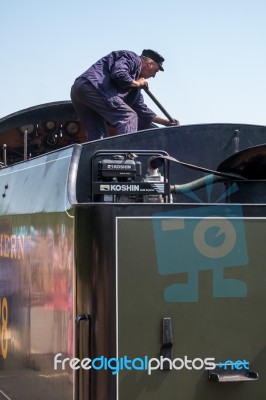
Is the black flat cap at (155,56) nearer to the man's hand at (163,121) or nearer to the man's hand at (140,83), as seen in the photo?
the man's hand at (140,83)

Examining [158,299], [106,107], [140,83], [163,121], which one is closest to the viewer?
[158,299]

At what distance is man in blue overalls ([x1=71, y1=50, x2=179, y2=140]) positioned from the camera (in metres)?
6.71

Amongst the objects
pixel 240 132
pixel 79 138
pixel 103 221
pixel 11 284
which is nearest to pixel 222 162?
pixel 240 132

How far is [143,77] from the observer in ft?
23.2

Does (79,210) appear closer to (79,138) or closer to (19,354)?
(19,354)

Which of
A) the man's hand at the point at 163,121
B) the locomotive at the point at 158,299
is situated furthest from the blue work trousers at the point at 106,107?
the locomotive at the point at 158,299

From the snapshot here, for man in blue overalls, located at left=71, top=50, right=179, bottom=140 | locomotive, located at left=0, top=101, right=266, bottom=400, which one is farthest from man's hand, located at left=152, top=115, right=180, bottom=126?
locomotive, located at left=0, top=101, right=266, bottom=400

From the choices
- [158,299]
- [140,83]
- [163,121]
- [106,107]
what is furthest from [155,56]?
[158,299]

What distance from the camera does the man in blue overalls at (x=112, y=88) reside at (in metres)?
6.71

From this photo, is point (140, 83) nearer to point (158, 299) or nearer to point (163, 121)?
point (163, 121)

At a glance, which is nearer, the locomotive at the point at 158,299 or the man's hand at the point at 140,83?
the locomotive at the point at 158,299

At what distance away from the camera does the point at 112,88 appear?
6.77 m

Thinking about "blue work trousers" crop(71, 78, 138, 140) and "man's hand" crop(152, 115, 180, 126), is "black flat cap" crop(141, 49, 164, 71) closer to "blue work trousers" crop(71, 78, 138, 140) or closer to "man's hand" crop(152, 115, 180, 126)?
"blue work trousers" crop(71, 78, 138, 140)

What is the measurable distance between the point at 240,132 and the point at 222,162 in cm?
53
